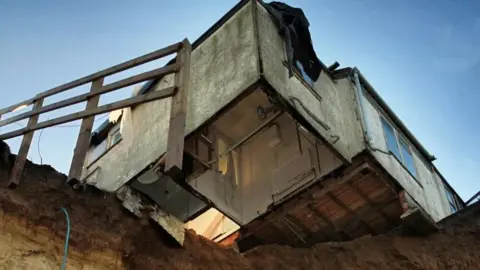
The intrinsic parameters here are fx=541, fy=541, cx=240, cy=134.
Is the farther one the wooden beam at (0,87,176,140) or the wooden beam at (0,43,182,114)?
the wooden beam at (0,43,182,114)

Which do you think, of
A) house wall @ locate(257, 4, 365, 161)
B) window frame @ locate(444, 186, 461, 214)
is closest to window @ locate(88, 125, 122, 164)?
house wall @ locate(257, 4, 365, 161)

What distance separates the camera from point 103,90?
9.70 meters

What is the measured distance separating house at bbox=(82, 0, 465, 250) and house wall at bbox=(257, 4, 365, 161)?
35mm

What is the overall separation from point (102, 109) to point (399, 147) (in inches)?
347

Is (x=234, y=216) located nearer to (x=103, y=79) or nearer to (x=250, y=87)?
(x=250, y=87)

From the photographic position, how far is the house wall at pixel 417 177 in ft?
43.2

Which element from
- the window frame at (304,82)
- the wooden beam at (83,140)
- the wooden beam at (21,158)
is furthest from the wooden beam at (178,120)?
the window frame at (304,82)

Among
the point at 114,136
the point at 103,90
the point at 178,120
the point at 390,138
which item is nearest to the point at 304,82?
the point at 390,138

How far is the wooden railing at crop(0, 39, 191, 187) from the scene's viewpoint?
8750mm

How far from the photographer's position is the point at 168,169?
8016 millimetres

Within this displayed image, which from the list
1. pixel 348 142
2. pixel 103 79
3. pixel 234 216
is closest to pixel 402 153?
pixel 348 142

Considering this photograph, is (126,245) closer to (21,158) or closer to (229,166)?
(21,158)

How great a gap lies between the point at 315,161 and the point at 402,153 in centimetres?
331

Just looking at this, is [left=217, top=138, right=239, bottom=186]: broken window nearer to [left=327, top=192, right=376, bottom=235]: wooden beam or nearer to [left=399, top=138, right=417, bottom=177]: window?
[left=327, top=192, right=376, bottom=235]: wooden beam
